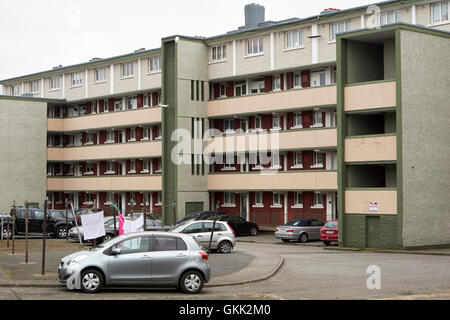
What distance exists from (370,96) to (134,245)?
927 inches

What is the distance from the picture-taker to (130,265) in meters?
20.1

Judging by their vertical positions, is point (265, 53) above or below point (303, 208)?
above

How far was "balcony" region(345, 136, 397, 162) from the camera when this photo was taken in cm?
3950

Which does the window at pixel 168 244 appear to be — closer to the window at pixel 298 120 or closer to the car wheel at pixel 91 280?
the car wheel at pixel 91 280

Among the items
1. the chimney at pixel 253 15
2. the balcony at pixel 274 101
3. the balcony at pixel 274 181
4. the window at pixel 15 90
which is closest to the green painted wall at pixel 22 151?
the window at pixel 15 90

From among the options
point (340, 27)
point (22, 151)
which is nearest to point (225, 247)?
point (340, 27)

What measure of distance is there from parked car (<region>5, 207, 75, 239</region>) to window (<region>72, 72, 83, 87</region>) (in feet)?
86.6

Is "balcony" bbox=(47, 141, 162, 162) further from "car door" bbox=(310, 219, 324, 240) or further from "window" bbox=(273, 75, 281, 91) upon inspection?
"car door" bbox=(310, 219, 324, 240)

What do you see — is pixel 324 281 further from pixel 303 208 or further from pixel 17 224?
pixel 303 208

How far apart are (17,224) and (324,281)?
26145 mm

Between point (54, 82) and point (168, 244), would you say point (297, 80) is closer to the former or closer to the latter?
point (54, 82)

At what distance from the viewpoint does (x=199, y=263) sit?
67.6 feet

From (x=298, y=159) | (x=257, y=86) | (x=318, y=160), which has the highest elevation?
(x=257, y=86)

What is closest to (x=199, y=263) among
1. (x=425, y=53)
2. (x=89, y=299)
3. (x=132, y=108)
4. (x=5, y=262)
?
(x=89, y=299)
